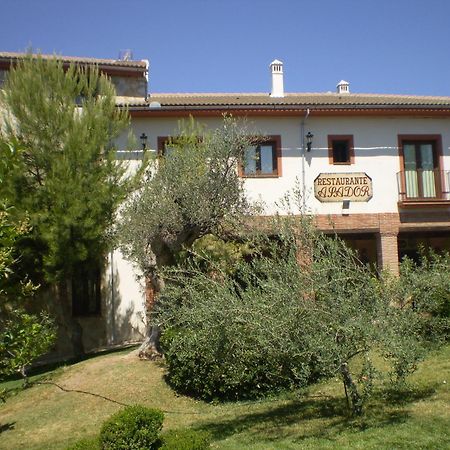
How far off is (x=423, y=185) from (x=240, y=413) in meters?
11.2

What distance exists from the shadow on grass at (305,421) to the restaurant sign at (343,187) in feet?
29.4

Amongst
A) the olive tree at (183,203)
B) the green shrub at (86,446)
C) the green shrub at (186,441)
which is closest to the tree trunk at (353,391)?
the green shrub at (186,441)

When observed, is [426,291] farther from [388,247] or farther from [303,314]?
[388,247]

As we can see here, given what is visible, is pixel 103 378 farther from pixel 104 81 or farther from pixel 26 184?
pixel 104 81

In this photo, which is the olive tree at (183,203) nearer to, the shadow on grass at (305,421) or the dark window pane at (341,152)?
the shadow on grass at (305,421)

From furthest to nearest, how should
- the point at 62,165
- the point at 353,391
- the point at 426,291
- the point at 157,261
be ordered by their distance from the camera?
the point at 62,165
the point at 157,261
the point at 353,391
the point at 426,291

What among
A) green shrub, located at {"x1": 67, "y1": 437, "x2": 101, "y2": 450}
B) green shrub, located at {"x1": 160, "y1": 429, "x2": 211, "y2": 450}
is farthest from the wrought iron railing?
green shrub, located at {"x1": 67, "y1": 437, "x2": 101, "y2": 450}

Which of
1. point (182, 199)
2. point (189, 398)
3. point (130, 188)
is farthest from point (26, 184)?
point (189, 398)

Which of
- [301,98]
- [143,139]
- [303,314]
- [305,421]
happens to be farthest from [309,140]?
[303,314]

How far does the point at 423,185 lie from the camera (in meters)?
17.6

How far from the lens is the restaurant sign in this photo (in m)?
17.3

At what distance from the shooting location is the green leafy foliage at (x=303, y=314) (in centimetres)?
691

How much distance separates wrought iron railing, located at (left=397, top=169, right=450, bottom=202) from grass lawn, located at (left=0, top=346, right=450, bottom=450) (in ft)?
24.4

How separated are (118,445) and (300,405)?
11.2ft
